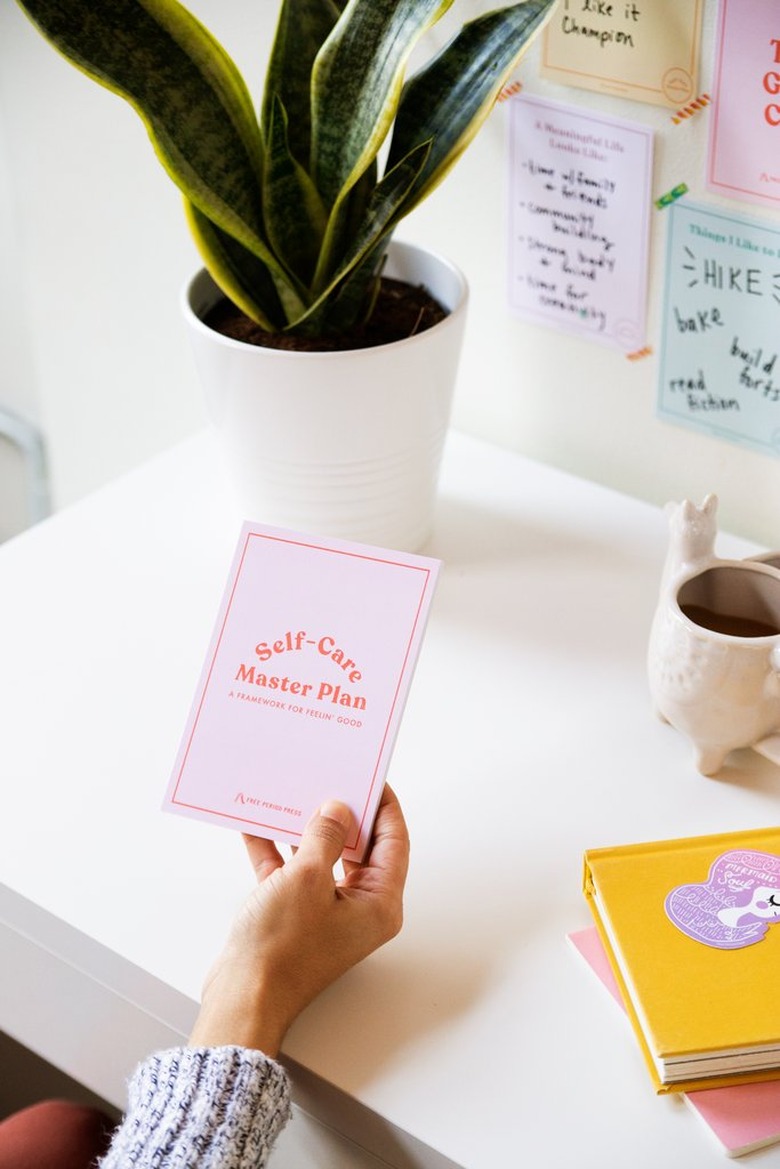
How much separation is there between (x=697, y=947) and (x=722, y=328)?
49cm

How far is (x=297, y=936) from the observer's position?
0.66 meters

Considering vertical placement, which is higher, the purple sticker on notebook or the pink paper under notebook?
the purple sticker on notebook

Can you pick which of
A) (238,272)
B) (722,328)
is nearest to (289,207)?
(238,272)

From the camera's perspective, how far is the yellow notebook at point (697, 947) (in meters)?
0.61

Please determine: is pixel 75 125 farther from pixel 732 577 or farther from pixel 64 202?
pixel 732 577

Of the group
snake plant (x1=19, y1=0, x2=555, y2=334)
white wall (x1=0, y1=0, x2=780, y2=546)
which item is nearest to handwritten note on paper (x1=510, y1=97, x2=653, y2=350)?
white wall (x1=0, y1=0, x2=780, y2=546)

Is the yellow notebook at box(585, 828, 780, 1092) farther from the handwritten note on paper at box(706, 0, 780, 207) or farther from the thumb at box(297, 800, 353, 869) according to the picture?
the handwritten note on paper at box(706, 0, 780, 207)

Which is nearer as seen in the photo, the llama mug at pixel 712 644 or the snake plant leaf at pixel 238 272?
the llama mug at pixel 712 644

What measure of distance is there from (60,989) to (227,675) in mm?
231

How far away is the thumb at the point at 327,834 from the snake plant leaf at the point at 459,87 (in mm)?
420

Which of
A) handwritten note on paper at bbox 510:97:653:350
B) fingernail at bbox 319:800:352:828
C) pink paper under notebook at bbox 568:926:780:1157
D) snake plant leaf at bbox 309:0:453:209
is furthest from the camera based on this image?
handwritten note on paper at bbox 510:97:653:350

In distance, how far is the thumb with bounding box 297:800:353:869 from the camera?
669 millimetres

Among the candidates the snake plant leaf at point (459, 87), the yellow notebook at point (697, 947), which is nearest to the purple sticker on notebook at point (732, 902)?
the yellow notebook at point (697, 947)

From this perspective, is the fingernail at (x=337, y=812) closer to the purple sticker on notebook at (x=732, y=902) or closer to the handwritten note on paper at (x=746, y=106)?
the purple sticker on notebook at (x=732, y=902)
